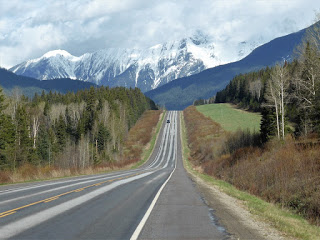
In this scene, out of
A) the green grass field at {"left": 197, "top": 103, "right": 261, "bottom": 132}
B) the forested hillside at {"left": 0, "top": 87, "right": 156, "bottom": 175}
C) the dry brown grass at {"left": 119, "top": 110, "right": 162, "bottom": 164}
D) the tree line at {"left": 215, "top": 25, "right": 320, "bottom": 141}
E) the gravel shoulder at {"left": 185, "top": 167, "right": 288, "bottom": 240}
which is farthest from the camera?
the green grass field at {"left": 197, "top": 103, "right": 261, "bottom": 132}

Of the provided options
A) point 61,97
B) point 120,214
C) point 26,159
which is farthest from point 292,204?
point 61,97

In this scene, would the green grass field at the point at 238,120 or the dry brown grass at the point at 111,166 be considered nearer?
the dry brown grass at the point at 111,166

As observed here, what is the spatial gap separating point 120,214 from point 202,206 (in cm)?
370

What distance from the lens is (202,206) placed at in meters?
13.2

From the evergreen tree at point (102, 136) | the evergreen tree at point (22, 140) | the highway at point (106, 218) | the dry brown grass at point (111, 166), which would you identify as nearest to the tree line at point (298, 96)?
the dry brown grass at point (111, 166)

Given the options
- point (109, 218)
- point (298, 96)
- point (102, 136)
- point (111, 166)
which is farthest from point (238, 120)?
point (109, 218)

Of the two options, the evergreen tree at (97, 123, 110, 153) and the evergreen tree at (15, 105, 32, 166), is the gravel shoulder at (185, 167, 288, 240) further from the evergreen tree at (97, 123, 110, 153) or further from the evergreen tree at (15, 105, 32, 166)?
the evergreen tree at (97, 123, 110, 153)

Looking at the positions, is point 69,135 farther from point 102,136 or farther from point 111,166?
point 111,166

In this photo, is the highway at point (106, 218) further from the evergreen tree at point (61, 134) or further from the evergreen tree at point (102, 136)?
the evergreen tree at point (61, 134)

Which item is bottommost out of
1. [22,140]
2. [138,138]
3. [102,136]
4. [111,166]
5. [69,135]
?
[111,166]

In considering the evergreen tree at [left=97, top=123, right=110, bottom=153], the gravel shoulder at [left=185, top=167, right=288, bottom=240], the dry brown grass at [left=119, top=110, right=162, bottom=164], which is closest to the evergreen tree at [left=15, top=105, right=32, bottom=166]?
the evergreen tree at [left=97, top=123, right=110, bottom=153]

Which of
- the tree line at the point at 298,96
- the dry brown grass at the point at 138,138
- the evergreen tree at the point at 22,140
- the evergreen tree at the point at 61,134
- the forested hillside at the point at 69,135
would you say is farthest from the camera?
the evergreen tree at the point at 61,134

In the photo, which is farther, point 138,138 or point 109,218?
point 138,138

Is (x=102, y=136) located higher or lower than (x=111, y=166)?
higher
